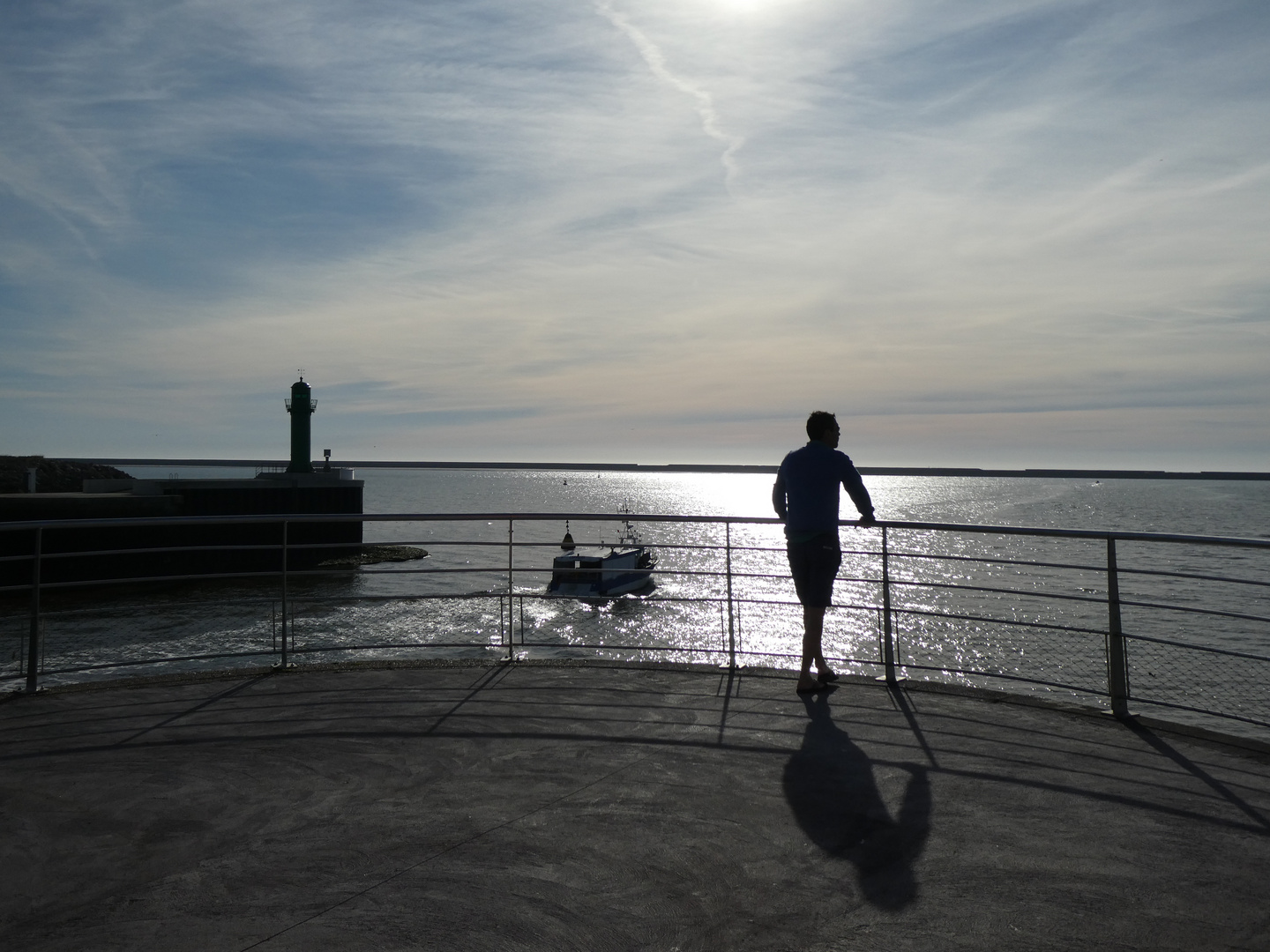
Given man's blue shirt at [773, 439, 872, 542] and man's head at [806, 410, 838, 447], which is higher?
man's head at [806, 410, 838, 447]

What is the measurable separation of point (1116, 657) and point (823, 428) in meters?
2.00

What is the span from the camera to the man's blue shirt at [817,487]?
5766 mm

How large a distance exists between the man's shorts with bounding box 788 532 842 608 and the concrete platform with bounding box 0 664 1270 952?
605mm

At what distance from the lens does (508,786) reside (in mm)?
4008

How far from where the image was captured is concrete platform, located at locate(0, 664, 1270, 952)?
9.11 ft

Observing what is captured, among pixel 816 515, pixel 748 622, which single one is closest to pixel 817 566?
pixel 816 515

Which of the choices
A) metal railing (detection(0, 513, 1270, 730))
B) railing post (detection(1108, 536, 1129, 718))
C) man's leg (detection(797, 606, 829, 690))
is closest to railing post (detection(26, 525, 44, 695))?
metal railing (detection(0, 513, 1270, 730))

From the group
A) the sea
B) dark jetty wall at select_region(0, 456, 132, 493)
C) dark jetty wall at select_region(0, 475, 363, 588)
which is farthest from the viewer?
dark jetty wall at select_region(0, 456, 132, 493)

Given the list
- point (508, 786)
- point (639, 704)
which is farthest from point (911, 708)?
point (508, 786)

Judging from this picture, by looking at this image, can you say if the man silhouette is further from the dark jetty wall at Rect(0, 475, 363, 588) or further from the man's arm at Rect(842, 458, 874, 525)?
the dark jetty wall at Rect(0, 475, 363, 588)

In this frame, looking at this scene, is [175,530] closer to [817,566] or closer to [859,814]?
[817,566]

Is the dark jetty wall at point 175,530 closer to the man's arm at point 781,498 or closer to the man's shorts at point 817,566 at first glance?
the man's arm at point 781,498

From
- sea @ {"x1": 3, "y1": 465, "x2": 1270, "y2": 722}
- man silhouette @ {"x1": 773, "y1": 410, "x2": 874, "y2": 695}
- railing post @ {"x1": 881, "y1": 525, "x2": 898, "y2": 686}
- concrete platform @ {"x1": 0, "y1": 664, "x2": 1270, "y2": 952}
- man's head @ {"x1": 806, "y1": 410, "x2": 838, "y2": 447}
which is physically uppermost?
man's head @ {"x1": 806, "y1": 410, "x2": 838, "y2": 447}

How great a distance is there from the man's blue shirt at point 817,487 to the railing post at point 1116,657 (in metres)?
1.30
